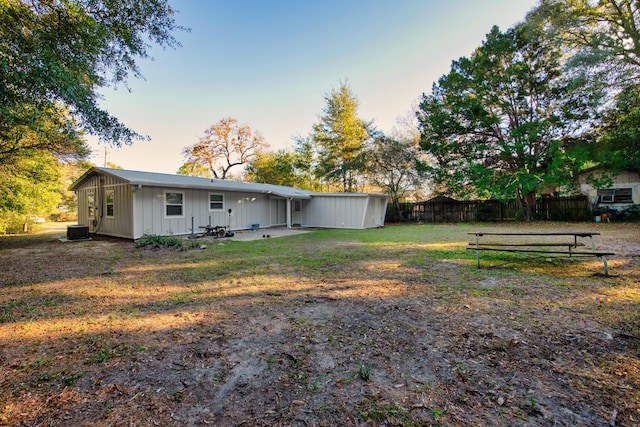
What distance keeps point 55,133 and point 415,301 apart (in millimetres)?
12306

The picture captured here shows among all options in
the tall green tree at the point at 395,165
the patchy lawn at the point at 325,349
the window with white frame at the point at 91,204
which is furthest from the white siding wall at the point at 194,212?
the tall green tree at the point at 395,165

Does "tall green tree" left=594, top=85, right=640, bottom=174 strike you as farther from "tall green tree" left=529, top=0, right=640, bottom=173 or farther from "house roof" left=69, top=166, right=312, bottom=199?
"house roof" left=69, top=166, right=312, bottom=199

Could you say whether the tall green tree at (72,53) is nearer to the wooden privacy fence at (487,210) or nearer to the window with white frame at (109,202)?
the window with white frame at (109,202)

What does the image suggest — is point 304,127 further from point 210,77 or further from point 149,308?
point 149,308

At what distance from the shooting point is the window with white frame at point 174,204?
11.3 meters

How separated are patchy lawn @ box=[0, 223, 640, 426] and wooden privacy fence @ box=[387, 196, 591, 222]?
48.6 feet

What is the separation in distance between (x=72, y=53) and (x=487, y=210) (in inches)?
834

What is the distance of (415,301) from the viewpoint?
3785 millimetres

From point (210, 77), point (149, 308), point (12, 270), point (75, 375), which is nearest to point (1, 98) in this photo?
point (12, 270)

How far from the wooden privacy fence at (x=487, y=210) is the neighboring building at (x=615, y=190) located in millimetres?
1087

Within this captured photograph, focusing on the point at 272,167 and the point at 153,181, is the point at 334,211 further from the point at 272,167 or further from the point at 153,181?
the point at 272,167

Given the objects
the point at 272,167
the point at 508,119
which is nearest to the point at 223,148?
the point at 272,167

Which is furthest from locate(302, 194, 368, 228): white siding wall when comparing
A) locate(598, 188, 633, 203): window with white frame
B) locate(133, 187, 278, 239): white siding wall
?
locate(598, 188, 633, 203): window with white frame

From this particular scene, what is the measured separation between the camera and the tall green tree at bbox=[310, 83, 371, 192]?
2386 centimetres
